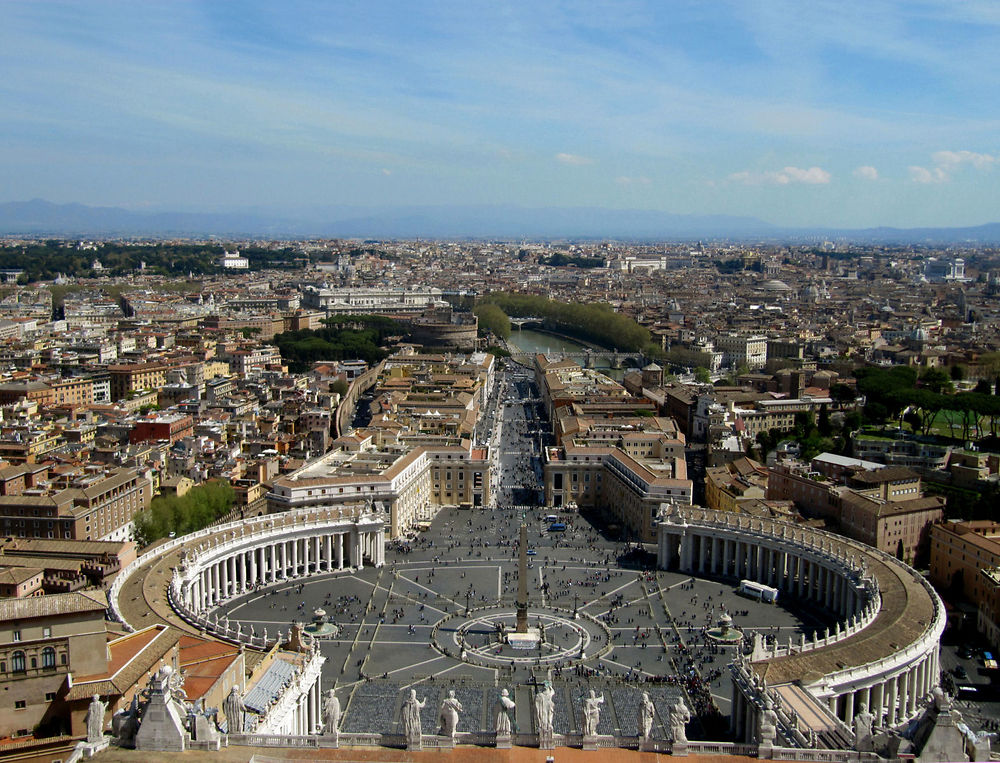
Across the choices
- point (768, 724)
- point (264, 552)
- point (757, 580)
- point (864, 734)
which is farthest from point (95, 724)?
point (757, 580)

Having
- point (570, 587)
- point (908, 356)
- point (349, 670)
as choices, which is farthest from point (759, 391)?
point (349, 670)


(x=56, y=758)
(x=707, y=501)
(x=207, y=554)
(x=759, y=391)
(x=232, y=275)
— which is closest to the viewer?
(x=56, y=758)

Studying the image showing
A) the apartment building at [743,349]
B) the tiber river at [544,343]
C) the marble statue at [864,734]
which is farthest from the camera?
the tiber river at [544,343]

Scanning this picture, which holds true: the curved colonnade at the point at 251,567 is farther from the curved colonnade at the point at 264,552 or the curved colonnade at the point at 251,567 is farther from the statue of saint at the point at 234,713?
the statue of saint at the point at 234,713

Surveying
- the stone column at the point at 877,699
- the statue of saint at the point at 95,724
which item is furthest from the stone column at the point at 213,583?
the stone column at the point at 877,699

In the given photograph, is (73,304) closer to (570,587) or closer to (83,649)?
(570,587)

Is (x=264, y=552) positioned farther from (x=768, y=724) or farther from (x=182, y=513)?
(x=768, y=724)
